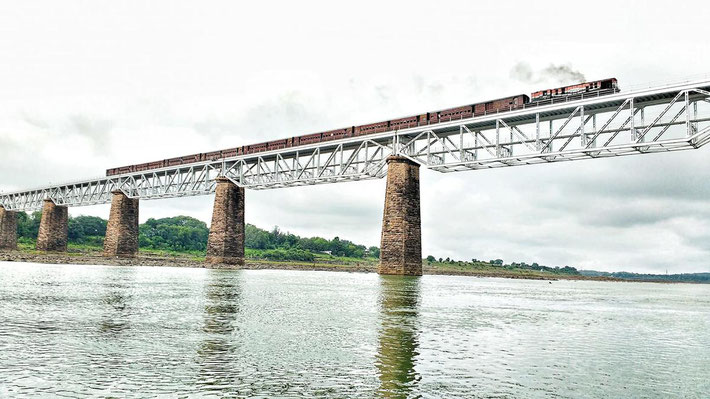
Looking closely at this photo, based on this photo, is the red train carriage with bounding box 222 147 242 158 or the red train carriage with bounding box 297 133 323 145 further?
the red train carriage with bounding box 222 147 242 158

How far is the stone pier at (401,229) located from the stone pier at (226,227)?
26047 millimetres

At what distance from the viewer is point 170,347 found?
1159 cm

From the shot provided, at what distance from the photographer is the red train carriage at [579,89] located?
41.8 m

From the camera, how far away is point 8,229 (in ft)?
405

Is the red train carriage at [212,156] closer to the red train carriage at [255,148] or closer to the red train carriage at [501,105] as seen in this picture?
the red train carriage at [255,148]

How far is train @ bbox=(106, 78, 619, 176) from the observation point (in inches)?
1690

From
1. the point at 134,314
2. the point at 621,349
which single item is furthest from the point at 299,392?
the point at 134,314

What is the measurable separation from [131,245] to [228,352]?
84.4 m

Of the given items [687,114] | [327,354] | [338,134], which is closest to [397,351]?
[327,354]

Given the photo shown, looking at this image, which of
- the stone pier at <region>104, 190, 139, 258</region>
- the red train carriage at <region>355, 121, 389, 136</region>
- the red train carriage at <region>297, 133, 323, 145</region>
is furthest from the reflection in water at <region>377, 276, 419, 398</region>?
the stone pier at <region>104, 190, 139, 258</region>

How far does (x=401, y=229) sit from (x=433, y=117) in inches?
465

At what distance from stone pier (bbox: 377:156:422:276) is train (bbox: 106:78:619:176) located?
6.25 metres

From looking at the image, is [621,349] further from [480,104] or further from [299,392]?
[480,104]

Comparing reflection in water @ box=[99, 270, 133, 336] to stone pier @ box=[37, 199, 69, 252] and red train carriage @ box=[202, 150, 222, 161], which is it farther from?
stone pier @ box=[37, 199, 69, 252]
